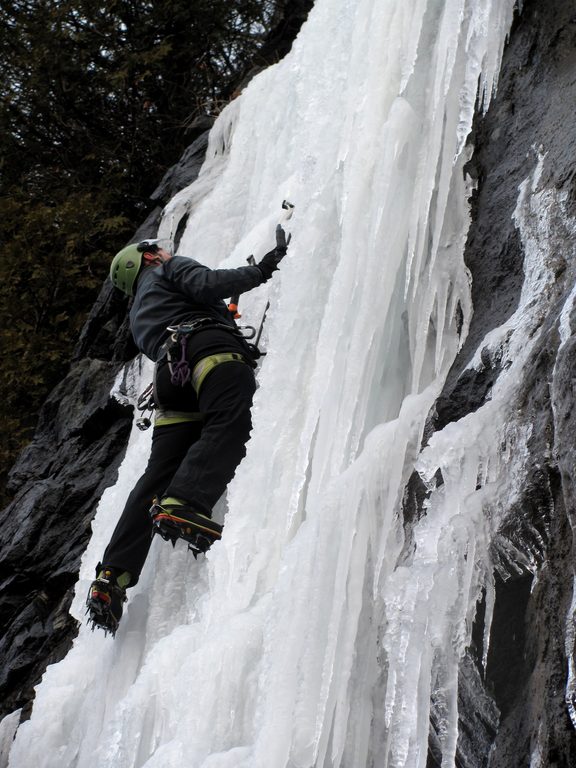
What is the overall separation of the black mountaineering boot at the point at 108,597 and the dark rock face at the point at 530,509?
1.62 m

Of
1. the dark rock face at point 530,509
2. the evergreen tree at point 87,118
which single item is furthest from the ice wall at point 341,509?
the evergreen tree at point 87,118

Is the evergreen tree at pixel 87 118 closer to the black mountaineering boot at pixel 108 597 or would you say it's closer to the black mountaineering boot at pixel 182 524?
the black mountaineering boot at pixel 108 597

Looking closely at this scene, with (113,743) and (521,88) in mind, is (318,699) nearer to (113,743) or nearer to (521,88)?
(113,743)

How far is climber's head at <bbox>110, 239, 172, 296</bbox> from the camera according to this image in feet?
15.5

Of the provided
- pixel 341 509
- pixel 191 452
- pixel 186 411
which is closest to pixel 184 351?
pixel 186 411

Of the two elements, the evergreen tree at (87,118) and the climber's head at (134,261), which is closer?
the climber's head at (134,261)

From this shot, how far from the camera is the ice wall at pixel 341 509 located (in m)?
2.50

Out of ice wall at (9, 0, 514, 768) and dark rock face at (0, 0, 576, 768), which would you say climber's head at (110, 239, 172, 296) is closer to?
ice wall at (9, 0, 514, 768)

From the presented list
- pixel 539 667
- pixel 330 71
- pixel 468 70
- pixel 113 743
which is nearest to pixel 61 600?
pixel 113 743

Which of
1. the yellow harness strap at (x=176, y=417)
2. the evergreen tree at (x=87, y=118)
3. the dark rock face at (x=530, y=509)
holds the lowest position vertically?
the dark rock face at (x=530, y=509)

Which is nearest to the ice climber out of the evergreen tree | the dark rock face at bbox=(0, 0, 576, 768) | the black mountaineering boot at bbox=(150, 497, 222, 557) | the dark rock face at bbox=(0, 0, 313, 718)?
the black mountaineering boot at bbox=(150, 497, 222, 557)

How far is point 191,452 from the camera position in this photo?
3.92 metres

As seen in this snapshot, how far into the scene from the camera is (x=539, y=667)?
2195mm

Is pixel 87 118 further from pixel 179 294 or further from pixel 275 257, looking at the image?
pixel 275 257
